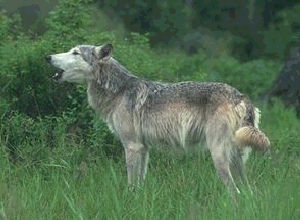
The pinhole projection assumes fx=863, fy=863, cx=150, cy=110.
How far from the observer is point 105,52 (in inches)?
359

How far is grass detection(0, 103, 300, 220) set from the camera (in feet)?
22.2

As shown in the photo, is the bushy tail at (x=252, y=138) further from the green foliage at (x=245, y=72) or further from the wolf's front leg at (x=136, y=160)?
the green foliage at (x=245, y=72)

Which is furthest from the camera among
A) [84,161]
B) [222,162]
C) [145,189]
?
[84,161]

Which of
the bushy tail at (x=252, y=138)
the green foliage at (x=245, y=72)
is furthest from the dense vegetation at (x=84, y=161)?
the green foliage at (x=245, y=72)

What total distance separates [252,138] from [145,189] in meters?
1.24

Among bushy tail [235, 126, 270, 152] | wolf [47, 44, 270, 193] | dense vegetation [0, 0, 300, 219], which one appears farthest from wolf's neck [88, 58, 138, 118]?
bushy tail [235, 126, 270, 152]

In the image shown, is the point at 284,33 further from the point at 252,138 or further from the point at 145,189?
the point at 145,189

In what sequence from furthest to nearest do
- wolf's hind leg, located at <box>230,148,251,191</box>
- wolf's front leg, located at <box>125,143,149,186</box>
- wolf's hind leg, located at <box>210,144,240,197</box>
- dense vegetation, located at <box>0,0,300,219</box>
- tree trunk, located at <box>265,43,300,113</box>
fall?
1. tree trunk, located at <box>265,43,300,113</box>
2. wolf's front leg, located at <box>125,143,149,186</box>
3. wolf's hind leg, located at <box>230,148,251,191</box>
4. wolf's hind leg, located at <box>210,144,240,197</box>
5. dense vegetation, located at <box>0,0,300,219</box>

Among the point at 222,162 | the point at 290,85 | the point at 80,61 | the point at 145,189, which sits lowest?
the point at 290,85

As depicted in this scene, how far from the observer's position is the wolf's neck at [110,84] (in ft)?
30.1

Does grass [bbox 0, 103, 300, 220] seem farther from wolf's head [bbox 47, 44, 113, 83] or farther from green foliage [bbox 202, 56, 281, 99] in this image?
green foliage [bbox 202, 56, 281, 99]

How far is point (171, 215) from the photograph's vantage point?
7.16 metres

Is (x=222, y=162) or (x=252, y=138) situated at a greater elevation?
(x=252, y=138)

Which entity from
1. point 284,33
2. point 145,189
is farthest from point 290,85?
point 284,33
